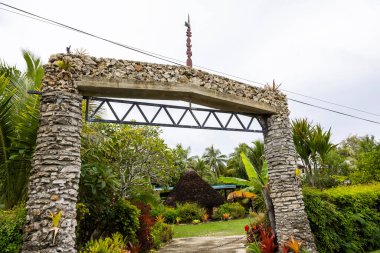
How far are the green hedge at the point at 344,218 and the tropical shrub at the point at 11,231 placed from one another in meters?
7.92

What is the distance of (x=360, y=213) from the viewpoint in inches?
417

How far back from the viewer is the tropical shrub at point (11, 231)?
5.76 metres

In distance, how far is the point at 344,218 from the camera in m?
9.98

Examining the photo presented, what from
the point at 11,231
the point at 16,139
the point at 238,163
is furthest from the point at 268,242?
the point at 238,163

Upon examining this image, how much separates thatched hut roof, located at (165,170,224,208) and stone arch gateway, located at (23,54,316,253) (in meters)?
14.9

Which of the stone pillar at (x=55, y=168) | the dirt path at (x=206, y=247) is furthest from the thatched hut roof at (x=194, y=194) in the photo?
the stone pillar at (x=55, y=168)

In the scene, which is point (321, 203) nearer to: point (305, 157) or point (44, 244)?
point (305, 157)

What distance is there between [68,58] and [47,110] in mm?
1371

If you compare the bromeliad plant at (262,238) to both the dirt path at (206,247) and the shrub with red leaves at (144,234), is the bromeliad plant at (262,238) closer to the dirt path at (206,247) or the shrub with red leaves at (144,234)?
the dirt path at (206,247)

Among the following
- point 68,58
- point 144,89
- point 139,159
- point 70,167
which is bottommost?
point 70,167

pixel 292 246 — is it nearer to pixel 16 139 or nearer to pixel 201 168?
pixel 16 139

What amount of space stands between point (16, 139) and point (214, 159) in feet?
125

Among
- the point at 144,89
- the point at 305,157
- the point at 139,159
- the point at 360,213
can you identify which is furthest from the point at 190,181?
the point at 144,89

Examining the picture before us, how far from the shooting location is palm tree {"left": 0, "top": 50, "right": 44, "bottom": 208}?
7266mm
